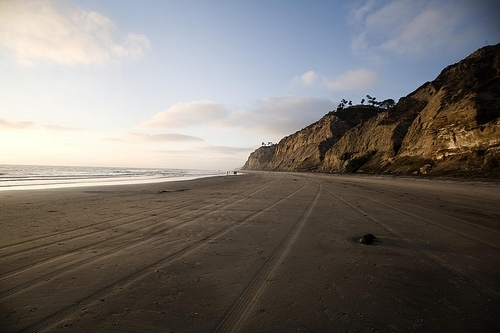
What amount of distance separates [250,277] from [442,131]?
3548 cm

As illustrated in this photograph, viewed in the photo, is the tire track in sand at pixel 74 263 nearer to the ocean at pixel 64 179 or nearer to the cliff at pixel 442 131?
the ocean at pixel 64 179

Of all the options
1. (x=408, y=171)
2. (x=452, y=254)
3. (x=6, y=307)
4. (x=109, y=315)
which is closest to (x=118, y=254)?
(x=6, y=307)

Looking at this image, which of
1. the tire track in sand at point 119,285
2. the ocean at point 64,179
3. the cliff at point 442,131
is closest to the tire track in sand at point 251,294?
the tire track in sand at point 119,285

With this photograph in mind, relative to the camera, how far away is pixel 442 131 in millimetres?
29094

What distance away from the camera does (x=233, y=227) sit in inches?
261

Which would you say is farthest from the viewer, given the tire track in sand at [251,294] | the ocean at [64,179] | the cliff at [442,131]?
the cliff at [442,131]

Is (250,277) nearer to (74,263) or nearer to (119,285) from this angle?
(119,285)

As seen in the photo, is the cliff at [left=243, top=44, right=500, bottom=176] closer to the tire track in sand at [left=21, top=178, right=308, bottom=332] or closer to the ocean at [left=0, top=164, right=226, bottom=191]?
the tire track in sand at [left=21, top=178, right=308, bottom=332]

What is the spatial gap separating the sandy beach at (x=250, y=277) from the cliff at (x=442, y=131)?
2364cm

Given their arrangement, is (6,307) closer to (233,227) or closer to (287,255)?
(287,255)

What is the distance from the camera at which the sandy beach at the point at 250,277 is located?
2.48 meters

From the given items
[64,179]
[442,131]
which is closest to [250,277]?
[442,131]

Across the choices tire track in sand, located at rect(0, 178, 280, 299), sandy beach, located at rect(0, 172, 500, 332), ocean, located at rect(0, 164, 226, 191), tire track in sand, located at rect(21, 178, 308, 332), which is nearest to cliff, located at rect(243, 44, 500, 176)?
sandy beach, located at rect(0, 172, 500, 332)

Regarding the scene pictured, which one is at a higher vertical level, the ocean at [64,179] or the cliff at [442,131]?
the cliff at [442,131]
